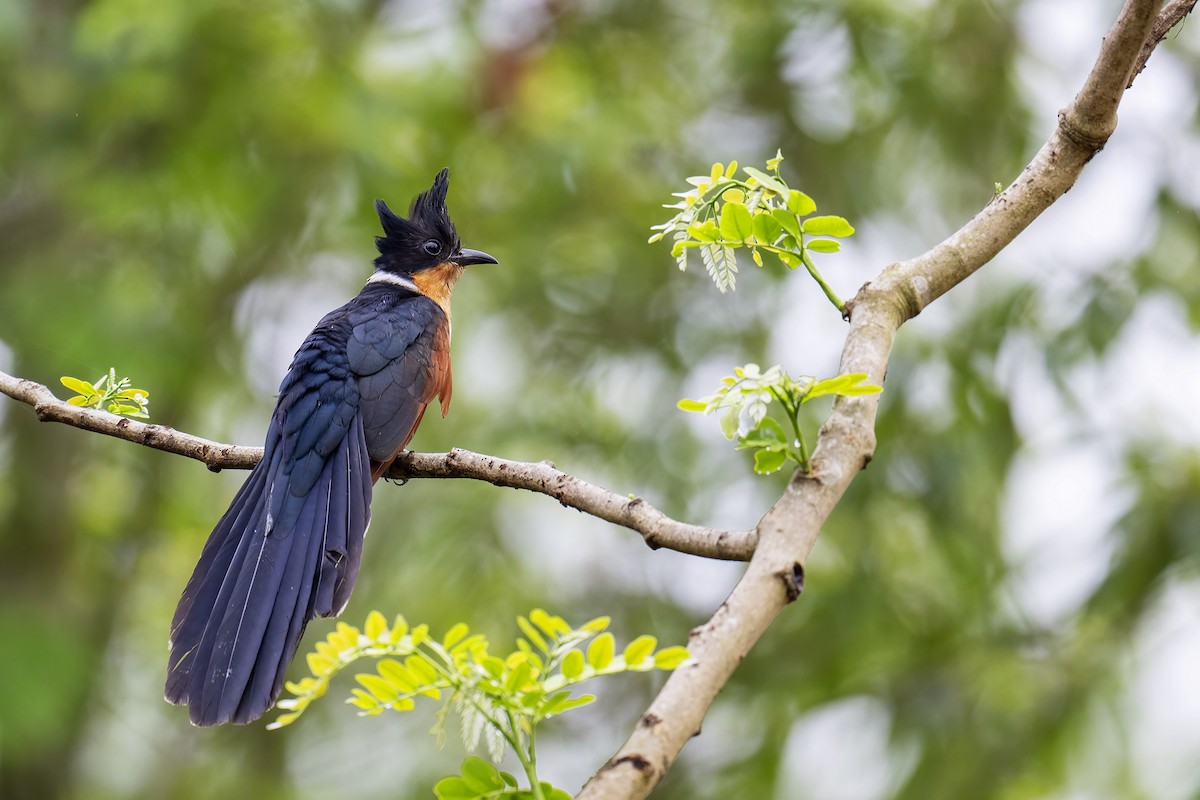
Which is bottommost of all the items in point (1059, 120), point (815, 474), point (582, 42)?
point (815, 474)

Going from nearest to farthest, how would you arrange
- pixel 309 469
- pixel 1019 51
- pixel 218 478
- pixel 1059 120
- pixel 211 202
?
pixel 1059 120, pixel 309 469, pixel 211 202, pixel 1019 51, pixel 218 478

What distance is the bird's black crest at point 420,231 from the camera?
5.17 m

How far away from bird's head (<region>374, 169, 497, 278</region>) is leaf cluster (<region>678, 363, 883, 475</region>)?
3.47 meters

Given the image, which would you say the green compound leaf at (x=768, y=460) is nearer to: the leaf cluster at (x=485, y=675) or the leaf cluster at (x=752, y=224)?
the leaf cluster at (x=752, y=224)

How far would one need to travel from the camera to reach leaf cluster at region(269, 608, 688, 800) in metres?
1.45

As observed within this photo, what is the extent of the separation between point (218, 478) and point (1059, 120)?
7.54m

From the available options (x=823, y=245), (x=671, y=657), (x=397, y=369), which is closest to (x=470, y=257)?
(x=397, y=369)

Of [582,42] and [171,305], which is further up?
[582,42]

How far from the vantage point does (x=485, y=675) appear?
56.6 inches

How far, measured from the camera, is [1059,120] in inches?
81.2

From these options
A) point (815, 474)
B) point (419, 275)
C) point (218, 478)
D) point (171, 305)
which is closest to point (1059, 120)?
point (815, 474)

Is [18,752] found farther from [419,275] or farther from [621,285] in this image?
[621,285]

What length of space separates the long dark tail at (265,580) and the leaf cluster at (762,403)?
109 cm

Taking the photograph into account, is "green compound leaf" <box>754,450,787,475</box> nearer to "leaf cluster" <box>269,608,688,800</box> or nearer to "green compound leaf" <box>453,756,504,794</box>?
"leaf cluster" <box>269,608,688,800</box>
